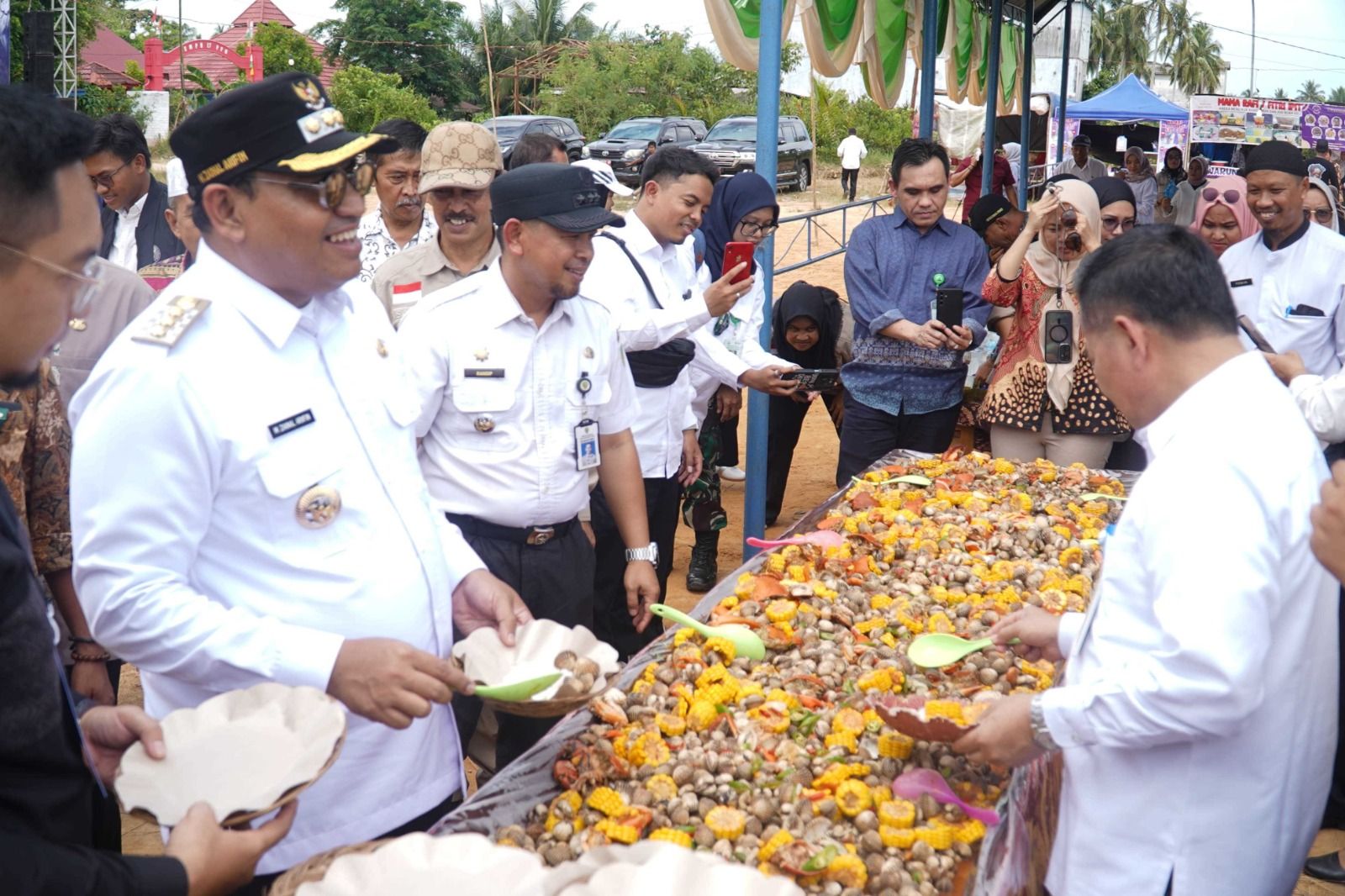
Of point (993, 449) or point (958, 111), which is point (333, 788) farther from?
point (958, 111)

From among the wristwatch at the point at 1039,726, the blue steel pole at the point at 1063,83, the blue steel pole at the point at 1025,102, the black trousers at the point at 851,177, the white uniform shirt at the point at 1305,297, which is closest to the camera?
the wristwatch at the point at 1039,726

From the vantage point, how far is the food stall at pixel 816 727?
1.94 m

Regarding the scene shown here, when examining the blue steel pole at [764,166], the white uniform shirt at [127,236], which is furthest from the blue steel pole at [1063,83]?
the white uniform shirt at [127,236]

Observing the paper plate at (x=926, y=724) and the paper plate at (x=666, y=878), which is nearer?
the paper plate at (x=666, y=878)

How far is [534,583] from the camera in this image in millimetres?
2992

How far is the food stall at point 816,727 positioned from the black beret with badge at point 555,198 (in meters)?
1.02

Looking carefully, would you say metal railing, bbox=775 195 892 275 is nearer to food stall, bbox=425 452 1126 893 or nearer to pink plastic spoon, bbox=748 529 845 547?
pink plastic spoon, bbox=748 529 845 547

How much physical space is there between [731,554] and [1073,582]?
3339 millimetres

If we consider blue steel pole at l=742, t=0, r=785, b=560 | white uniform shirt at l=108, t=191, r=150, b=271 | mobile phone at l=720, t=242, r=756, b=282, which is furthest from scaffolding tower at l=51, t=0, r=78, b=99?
mobile phone at l=720, t=242, r=756, b=282

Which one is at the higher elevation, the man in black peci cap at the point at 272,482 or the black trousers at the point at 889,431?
the man in black peci cap at the point at 272,482

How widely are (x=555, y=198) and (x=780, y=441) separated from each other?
3817 millimetres

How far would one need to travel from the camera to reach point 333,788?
1.95 m

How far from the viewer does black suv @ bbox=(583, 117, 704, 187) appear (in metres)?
21.8

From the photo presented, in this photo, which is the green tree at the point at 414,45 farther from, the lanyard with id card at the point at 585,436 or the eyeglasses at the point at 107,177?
the lanyard with id card at the point at 585,436
